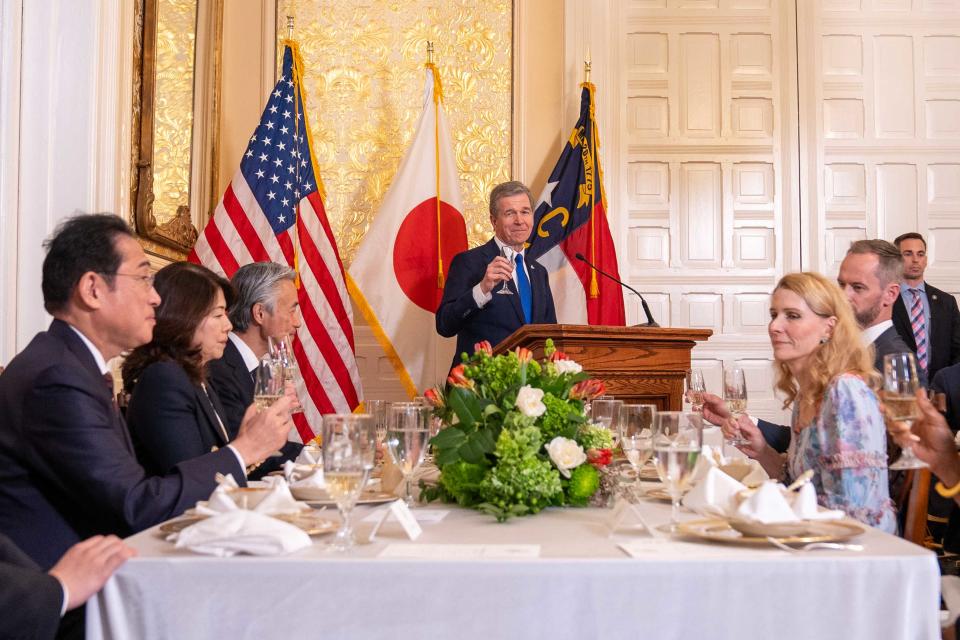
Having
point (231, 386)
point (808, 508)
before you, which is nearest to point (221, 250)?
point (231, 386)

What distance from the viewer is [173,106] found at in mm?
5059

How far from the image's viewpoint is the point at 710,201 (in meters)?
5.92

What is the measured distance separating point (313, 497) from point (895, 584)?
1124 mm

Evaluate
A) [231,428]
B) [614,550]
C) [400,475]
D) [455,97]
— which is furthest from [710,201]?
[614,550]

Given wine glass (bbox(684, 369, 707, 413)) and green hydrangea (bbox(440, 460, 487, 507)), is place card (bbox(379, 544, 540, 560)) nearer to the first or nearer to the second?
green hydrangea (bbox(440, 460, 487, 507))

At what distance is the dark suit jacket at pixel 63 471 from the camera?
5.65ft

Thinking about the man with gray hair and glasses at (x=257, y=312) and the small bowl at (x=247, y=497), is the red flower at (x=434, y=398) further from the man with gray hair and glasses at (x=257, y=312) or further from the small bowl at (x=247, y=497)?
the man with gray hair and glasses at (x=257, y=312)

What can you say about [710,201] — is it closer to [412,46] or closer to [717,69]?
[717,69]

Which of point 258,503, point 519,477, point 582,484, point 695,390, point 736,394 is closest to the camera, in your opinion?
point 258,503

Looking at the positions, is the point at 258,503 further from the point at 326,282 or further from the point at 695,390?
the point at 326,282

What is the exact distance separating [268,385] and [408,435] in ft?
1.62

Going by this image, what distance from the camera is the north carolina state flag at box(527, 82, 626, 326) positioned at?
5.39m

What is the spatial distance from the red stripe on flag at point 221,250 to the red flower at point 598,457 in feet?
10.8

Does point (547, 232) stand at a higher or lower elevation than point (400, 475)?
higher
